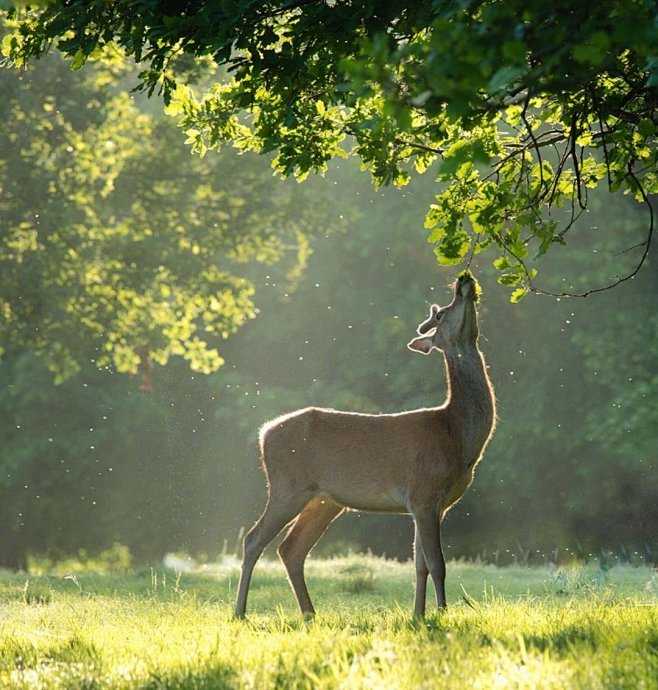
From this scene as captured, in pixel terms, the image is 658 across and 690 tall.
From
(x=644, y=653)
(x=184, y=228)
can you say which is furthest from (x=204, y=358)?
(x=644, y=653)

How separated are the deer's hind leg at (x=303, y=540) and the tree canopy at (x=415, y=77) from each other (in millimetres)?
2276

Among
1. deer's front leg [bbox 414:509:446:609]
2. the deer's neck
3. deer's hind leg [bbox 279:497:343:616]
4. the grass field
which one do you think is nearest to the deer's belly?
deer's front leg [bbox 414:509:446:609]

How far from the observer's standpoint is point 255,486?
3641 centimetres

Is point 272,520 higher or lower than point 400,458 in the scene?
lower

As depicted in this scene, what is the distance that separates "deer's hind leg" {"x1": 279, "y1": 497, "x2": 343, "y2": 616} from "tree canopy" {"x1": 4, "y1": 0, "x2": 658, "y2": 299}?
2276mm

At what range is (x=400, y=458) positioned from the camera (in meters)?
8.85

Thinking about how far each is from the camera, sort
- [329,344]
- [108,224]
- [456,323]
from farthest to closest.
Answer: [329,344]
[108,224]
[456,323]

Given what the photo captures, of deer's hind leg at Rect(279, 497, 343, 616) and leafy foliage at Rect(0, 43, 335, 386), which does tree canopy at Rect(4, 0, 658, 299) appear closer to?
deer's hind leg at Rect(279, 497, 343, 616)

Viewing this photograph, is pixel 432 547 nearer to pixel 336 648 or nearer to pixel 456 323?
pixel 456 323

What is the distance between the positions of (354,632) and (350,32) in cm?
336

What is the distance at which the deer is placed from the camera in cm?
870

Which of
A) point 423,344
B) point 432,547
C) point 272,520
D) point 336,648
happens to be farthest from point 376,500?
point 336,648

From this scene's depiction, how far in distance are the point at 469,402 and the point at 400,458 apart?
61cm

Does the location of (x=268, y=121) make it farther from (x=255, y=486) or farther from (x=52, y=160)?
(x=255, y=486)
